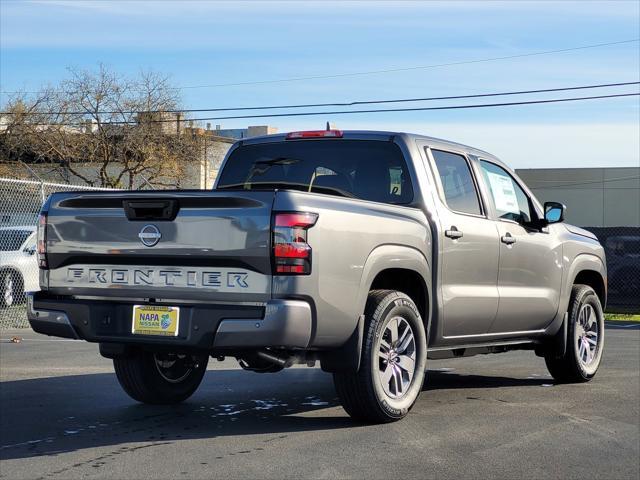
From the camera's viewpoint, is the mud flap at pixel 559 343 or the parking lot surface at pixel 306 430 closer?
the parking lot surface at pixel 306 430

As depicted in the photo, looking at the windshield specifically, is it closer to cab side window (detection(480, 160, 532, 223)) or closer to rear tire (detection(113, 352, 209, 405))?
rear tire (detection(113, 352, 209, 405))

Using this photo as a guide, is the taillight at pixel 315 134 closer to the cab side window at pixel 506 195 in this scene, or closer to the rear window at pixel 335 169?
the rear window at pixel 335 169

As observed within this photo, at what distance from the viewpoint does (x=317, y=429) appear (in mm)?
6852

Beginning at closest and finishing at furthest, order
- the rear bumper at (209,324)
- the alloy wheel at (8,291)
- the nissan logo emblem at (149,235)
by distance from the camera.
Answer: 1. the rear bumper at (209,324)
2. the nissan logo emblem at (149,235)
3. the alloy wheel at (8,291)

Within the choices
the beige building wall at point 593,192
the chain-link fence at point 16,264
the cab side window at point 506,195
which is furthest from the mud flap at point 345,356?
the beige building wall at point 593,192

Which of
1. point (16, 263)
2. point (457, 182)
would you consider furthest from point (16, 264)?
point (457, 182)

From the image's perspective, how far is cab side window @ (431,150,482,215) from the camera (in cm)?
802

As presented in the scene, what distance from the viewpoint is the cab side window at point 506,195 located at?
28.6ft

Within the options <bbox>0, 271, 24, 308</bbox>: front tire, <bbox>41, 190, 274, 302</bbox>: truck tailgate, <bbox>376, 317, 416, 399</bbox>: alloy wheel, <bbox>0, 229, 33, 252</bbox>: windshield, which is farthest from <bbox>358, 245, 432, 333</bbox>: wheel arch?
<bbox>0, 229, 33, 252</bbox>: windshield

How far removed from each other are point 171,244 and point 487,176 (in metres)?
3.36

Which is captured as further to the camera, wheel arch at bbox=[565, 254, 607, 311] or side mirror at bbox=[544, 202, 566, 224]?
wheel arch at bbox=[565, 254, 607, 311]

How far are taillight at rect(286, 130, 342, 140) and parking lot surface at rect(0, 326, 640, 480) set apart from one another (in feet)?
6.93

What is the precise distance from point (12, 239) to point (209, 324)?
12.0 meters

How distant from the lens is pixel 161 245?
6430mm
